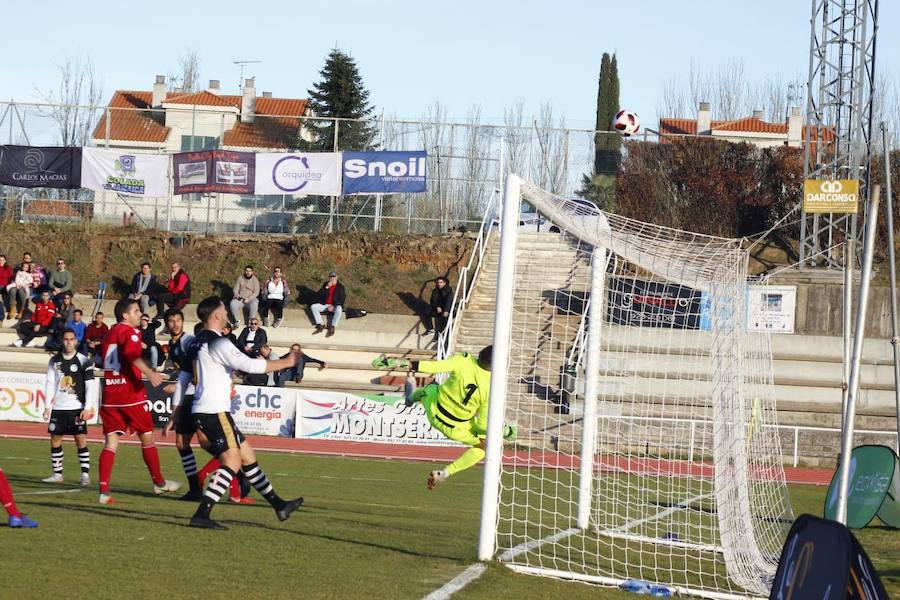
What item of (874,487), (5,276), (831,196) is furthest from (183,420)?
(5,276)

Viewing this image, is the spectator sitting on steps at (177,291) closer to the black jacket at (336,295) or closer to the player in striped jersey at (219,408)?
the black jacket at (336,295)

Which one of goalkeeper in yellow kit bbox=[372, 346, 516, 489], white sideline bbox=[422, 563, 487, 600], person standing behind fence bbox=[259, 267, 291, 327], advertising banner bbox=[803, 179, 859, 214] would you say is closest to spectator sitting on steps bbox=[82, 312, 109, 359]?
person standing behind fence bbox=[259, 267, 291, 327]

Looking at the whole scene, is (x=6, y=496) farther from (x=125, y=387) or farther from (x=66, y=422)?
(x=66, y=422)

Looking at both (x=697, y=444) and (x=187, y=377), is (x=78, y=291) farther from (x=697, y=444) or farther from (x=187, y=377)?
(x=187, y=377)

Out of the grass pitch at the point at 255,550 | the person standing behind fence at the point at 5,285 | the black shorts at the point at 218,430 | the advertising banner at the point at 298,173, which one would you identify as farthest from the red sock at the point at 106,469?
the advertising banner at the point at 298,173

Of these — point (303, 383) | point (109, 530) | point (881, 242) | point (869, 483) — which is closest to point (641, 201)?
point (881, 242)

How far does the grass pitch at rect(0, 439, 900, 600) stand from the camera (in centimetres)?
685

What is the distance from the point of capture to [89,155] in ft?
104

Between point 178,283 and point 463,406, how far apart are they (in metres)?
18.9

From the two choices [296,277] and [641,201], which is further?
[641,201]

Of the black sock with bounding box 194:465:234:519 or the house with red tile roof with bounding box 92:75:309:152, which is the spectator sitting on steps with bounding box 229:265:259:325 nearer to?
the house with red tile roof with bounding box 92:75:309:152

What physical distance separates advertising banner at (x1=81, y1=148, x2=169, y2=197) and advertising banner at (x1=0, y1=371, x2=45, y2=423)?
843 centimetres

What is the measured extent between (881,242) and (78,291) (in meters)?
24.7

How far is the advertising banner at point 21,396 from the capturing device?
24.7 metres
